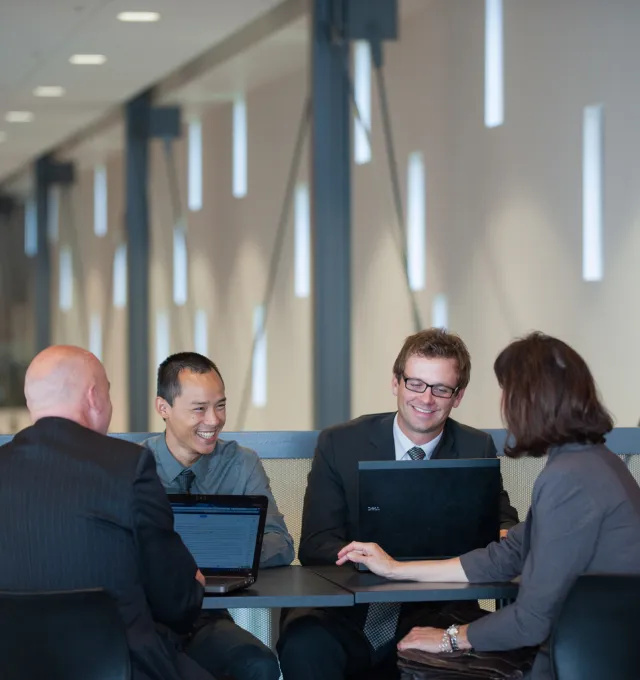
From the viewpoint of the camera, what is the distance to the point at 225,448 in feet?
11.0

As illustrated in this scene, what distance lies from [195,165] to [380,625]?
5.94 m

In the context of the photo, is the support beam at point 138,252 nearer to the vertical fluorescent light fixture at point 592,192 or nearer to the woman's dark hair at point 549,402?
the vertical fluorescent light fixture at point 592,192

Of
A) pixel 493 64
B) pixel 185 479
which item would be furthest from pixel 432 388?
pixel 493 64

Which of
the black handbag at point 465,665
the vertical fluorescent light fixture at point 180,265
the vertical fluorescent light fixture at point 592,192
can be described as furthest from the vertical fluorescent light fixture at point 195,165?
the black handbag at point 465,665

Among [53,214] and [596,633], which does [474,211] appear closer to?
[596,633]

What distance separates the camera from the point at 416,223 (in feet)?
20.9

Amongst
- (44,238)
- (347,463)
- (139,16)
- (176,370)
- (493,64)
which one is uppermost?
(139,16)

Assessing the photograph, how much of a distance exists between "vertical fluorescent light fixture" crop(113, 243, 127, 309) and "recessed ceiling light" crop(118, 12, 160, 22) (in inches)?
91.6

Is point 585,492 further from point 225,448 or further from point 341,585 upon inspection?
point 225,448

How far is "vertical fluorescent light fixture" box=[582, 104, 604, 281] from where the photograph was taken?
16.6 feet

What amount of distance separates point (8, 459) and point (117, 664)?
18.0 inches

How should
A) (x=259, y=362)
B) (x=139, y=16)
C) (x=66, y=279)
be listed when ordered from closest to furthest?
(x=139, y=16), (x=259, y=362), (x=66, y=279)

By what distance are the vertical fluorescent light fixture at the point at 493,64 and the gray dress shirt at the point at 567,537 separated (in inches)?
137

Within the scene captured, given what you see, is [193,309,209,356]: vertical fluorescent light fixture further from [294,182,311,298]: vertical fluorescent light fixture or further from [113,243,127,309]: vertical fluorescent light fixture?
[294,182,311,298]: vertical fluorescent light fixture
